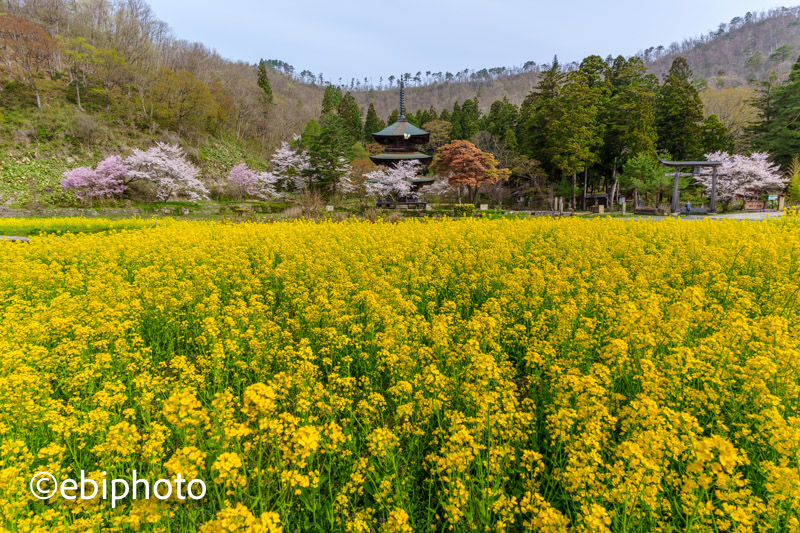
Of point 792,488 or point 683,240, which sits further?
A: point 683,240

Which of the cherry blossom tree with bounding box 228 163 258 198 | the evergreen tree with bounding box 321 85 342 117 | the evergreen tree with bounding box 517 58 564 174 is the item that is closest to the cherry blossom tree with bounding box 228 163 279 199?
the cherry blossom tree with bounding box 228 163 258 198

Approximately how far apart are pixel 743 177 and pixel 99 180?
172 ft

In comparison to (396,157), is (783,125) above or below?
above

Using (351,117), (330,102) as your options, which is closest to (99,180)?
(351,117)

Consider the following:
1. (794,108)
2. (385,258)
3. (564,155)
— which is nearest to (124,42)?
(564,155)

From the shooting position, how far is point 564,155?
33188 millimetres

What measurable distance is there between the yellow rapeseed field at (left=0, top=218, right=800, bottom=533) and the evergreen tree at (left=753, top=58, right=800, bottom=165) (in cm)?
3959

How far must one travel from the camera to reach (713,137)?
3488 cm

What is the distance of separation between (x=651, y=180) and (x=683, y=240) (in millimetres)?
26413

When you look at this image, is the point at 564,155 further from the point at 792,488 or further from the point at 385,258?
the point at 792,488

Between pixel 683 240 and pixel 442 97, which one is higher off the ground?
pixel 442 97

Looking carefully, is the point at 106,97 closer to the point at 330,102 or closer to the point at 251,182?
the point at 251,182

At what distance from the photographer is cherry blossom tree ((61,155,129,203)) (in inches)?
1059

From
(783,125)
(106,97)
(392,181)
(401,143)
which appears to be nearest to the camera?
(783,125)
